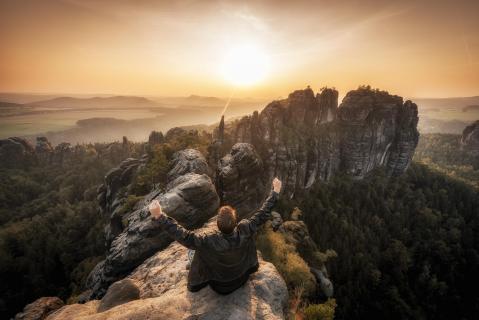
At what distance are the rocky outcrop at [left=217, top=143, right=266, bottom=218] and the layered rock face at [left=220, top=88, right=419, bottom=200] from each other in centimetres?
4006

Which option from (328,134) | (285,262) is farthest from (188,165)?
(328,134)

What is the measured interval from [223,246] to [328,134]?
100 m

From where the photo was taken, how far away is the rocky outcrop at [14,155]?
127500mm

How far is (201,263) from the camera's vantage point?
920 cm

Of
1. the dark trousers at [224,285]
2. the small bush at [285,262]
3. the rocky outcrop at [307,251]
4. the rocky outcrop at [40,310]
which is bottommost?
the rocky outcrop at [307,251]

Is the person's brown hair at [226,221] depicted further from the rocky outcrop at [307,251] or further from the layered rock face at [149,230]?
the rocky outcrop at [307,251]

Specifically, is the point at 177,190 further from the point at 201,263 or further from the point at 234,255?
the point at 234,255

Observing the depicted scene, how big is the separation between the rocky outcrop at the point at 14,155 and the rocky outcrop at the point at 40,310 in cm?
15394

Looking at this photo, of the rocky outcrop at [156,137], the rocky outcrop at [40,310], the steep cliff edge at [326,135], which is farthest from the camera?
the rocky outcrop at [156,137]

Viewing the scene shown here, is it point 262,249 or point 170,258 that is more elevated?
point 170,258

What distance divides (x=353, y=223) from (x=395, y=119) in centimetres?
5820

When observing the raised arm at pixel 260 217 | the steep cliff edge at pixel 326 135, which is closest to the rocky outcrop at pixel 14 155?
the steep cliff edge at pixel 326 135

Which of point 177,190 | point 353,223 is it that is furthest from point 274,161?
point 177,190

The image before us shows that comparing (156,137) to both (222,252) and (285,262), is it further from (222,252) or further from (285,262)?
→ (222,252)
